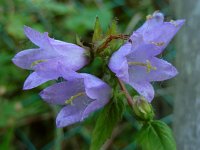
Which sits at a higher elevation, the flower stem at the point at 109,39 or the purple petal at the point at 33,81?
the flower stem at the point at 109,39

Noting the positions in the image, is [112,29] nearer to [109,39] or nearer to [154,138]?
[109,39]

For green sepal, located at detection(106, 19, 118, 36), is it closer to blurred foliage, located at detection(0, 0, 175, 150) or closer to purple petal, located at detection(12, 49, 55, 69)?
purple petal, located at detection(12, 49, 55, 69)

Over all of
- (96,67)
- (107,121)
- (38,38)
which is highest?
(38,38)

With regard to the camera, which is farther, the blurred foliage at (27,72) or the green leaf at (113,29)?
the blurred foliage at (27,72)

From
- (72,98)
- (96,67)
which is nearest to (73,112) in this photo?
(72,98)

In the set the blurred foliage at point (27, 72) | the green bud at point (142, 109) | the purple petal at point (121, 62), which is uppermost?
the purple petal at point (121, 62)

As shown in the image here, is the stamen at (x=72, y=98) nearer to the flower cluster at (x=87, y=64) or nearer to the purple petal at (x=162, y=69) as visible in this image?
the flower cluster at (x=87, y=64)

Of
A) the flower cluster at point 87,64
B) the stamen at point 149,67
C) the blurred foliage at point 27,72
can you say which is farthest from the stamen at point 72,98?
the blurred foliage at point 27,72
